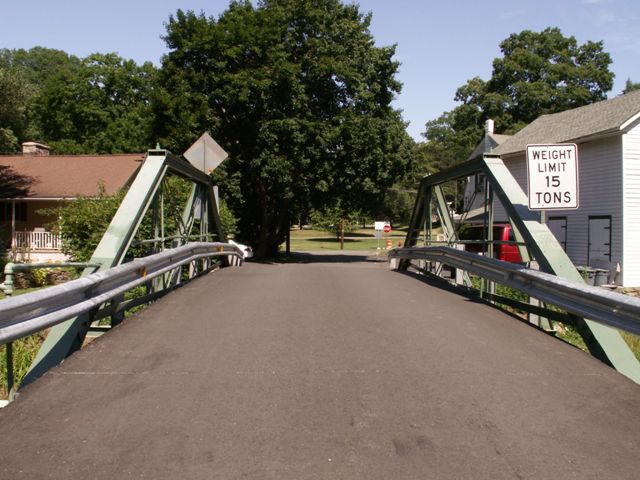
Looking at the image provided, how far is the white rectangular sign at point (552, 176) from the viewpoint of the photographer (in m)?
7.86

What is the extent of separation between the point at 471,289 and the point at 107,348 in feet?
21.1

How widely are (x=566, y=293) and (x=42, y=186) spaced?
2947 cm

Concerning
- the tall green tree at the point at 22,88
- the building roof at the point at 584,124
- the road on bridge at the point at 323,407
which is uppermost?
the tall green tree at the point at 22,88

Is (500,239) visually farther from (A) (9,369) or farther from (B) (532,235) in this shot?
(A) (9,369)

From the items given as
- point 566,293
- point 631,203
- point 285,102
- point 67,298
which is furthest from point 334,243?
point 67,298

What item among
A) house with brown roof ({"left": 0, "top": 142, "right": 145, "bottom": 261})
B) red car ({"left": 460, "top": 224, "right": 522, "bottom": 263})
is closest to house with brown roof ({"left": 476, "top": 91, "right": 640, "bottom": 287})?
red car ({"left": 460, "top": 224, "right": 522, "bottom": 263})

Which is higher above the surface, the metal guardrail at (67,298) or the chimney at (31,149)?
the chimney at (31,149)

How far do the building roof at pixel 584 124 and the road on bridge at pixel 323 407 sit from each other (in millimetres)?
14299

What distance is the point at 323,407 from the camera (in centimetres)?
446

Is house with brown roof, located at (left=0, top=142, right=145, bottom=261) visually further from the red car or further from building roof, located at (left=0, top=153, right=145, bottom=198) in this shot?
the red car

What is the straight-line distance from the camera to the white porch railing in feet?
96.9

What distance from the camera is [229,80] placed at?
95.0ft

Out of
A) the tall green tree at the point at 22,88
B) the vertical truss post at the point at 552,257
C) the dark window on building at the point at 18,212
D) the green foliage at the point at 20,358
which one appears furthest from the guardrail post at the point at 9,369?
the dark window on building at the point at 18,212

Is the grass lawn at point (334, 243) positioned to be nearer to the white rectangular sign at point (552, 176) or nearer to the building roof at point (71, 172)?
the building roof at point (71, 172)
